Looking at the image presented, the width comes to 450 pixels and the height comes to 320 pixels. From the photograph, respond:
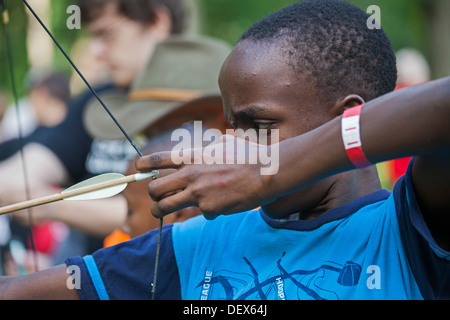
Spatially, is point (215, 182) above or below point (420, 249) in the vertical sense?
above

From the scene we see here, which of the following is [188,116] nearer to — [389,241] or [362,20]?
[362,20]

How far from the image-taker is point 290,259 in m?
1.24

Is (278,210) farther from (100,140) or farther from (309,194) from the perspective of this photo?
(100,140)

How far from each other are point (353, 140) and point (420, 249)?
25 cm

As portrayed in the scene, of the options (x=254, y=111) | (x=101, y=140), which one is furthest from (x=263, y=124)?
(x=101, y=140)

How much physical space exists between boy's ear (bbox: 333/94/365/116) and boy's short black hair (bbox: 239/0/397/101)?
0.06ft

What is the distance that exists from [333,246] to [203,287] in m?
0.28

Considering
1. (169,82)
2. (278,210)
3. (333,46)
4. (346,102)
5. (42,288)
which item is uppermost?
(169,82)

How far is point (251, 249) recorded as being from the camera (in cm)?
131

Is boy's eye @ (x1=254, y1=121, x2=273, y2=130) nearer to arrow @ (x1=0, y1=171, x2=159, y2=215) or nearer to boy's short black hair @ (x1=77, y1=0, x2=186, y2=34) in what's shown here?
arrow @ (x1=0, y1=171, x2=159, y2=215)

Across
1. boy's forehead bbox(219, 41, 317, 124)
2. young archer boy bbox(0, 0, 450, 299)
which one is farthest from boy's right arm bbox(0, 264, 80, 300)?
boy's forehead bbox(219, 41, 317, 124)

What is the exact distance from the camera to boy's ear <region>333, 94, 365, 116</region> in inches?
51.7

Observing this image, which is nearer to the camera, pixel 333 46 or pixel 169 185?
pixel 169 185

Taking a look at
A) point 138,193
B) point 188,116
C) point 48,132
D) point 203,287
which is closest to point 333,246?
A: point 203,287
